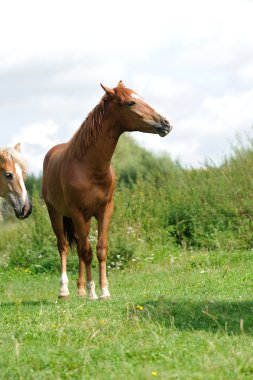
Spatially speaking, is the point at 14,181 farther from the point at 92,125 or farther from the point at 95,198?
the point at 92,125

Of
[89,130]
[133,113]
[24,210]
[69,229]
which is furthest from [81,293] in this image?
[133,113]

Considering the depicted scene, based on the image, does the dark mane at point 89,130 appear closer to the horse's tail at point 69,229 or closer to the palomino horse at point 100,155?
the palomino horse at point 100,155

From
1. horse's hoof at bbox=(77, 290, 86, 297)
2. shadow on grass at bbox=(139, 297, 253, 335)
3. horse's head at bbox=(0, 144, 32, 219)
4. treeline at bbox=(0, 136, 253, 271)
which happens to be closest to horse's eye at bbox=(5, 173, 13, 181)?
horse's head at bbox=(0, 144, 32, 219)

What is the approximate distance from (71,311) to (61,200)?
271 cm

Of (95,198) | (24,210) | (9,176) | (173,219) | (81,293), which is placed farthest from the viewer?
(173,219)

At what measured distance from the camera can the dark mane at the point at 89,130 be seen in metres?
9.60

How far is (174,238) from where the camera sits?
660 inches

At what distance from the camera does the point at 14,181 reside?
9273mm

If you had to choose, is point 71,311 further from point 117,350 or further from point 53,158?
point 53,158

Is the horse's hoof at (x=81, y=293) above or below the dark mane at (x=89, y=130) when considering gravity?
below

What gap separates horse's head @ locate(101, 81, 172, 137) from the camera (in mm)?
9312

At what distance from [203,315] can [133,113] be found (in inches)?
124

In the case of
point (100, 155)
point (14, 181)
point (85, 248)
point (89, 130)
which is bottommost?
point (85, 248)

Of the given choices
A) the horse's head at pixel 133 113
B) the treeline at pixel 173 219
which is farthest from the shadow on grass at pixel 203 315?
the treeline at pixel 173 219
